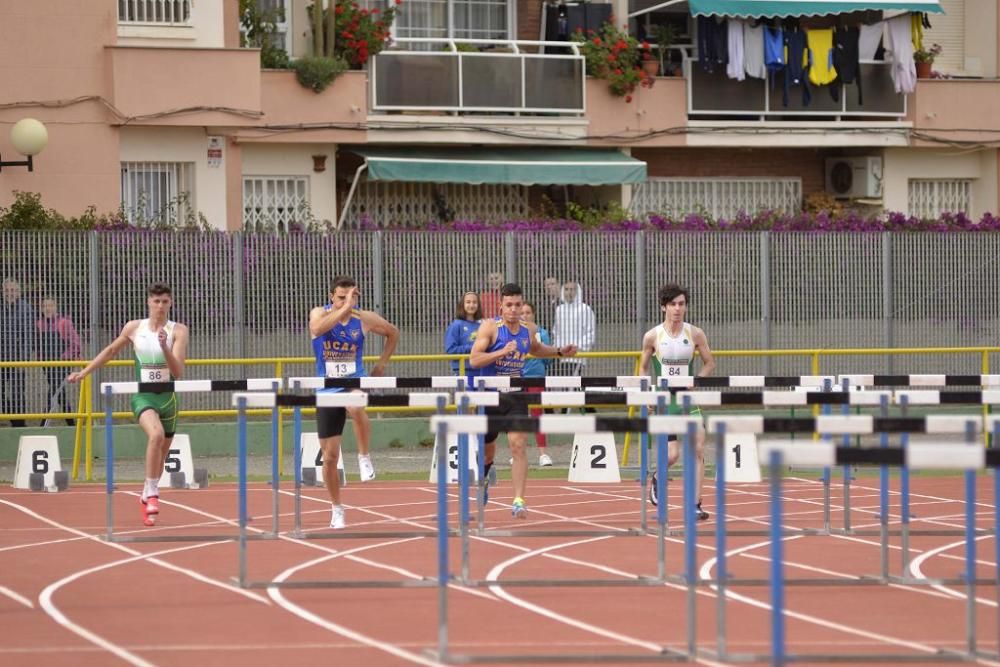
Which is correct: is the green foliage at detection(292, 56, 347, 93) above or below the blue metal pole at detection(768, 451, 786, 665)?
→ above

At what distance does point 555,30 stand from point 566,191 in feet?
9.24

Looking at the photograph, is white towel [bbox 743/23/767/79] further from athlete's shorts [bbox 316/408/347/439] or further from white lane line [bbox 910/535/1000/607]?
athlete's shorts [bbox 316/408/347/439]

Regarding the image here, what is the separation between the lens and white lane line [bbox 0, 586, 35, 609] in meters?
11.5

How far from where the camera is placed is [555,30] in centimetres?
3438

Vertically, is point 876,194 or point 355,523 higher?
point 876,194

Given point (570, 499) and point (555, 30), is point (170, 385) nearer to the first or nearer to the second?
point (570, 499)

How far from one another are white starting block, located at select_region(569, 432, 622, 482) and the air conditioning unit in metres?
17.2

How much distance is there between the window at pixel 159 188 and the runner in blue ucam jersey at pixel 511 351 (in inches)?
552

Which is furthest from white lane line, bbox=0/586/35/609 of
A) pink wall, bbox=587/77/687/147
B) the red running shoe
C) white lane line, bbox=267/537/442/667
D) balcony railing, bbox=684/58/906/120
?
balcony railing, bbox=684/58/906/120

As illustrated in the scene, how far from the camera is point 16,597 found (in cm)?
1179

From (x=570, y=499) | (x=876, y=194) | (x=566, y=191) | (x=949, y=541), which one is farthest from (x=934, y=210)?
(x=949, y=541)

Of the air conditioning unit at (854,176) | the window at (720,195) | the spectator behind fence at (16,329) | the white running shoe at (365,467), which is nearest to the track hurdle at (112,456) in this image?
the white running shoe at (365,467)

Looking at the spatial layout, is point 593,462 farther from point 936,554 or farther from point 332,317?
point 936,554

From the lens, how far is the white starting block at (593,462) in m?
19.7
